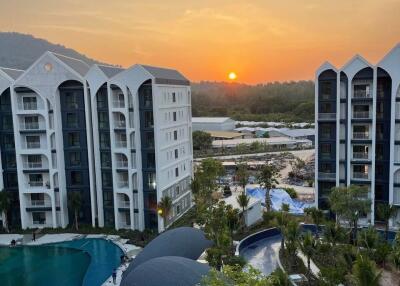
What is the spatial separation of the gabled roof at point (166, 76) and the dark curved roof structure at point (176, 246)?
15.5 m

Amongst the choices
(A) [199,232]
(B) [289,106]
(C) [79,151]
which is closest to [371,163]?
(A) [199,232]

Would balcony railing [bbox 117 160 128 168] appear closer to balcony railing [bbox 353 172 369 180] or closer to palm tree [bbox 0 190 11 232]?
palm tree [bbox 0 190 11 232]

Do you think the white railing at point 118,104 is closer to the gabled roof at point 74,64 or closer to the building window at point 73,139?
the gabled roof at point 74,64

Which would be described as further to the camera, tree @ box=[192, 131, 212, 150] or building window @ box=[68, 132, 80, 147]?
tree @ box=[192, 131, 212, 150]

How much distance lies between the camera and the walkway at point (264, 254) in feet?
103

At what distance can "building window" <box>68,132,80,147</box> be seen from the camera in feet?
141

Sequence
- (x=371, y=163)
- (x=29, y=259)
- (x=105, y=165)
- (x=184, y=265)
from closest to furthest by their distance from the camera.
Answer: (x=184, y=265)
(x=29, y=259)
(x=371, y=163)
(x=105, y=165)

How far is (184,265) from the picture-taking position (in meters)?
21.9

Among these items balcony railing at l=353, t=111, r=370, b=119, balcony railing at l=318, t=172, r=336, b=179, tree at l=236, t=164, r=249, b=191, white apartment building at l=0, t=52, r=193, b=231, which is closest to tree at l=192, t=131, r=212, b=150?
tree at l=236, t=164, r=249, b=191

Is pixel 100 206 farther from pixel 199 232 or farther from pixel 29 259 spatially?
pixel 199 232

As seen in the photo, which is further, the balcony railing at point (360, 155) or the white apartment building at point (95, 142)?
the white apartment building at point (95, 142)

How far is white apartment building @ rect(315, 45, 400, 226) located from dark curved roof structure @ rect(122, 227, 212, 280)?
16451mm

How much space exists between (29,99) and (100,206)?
12492mm

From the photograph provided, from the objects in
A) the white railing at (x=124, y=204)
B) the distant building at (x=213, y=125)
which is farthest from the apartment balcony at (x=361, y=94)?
the distant building at (x=213, y=125)
